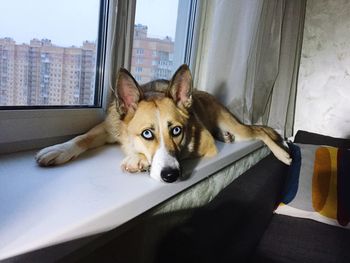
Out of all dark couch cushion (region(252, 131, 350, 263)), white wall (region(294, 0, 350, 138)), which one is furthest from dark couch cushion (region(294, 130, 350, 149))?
dark couch cushion (region(252, 131, 350, 263))

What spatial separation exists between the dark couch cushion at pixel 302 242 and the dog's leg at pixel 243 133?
1.16 ft

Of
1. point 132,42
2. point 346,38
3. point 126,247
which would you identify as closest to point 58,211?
point 126,247

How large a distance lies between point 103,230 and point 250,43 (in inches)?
53.2

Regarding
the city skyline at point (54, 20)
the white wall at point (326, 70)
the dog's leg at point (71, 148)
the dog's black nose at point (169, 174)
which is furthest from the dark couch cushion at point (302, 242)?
the white wall at point (326, 70)

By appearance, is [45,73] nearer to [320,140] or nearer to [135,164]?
[135,164]

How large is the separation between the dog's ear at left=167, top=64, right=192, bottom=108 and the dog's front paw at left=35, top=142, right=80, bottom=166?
0.35 meters

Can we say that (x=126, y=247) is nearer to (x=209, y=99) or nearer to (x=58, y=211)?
(x=58, y=211)

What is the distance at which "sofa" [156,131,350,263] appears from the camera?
71cm

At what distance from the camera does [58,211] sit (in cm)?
53

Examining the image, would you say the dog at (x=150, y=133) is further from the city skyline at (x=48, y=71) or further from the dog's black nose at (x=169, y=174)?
the city skyline at (x=48, y=71)

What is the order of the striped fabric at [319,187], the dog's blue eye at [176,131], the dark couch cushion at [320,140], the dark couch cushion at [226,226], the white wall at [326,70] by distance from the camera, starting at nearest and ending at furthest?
1. the dark couch cushion at [226,226]
2. the dog's blue eye at [176,131]
3. the striped fabric at [319,187]
4. the dark couch cushion at [320,140]
5. the white wall at [326,70]

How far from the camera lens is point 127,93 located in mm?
907

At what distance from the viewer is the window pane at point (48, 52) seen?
0.85 metres

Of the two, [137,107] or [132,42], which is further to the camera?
[132,42]
